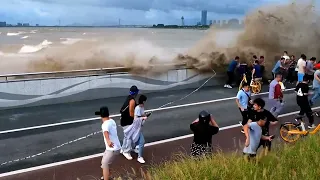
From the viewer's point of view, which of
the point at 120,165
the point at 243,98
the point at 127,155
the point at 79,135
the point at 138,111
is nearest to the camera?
the point at 120,165

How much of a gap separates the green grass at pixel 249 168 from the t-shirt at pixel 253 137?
1.53 ft

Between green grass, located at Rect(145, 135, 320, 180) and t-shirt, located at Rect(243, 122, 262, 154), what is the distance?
465 millimetres

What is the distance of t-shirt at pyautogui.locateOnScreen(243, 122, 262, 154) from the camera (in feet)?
22.0

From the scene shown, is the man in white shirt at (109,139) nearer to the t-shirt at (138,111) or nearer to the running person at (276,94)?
the t-shirt at (138,111)

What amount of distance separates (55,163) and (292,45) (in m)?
16.9

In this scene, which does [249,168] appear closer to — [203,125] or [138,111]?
[203,125]

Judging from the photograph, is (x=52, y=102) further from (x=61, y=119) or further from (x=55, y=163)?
(x=55, y=163)

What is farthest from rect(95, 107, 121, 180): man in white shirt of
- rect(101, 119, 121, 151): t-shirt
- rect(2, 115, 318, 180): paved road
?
rect(2, 115, 318, 180): paved road

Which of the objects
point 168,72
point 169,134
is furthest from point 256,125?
point 168,72

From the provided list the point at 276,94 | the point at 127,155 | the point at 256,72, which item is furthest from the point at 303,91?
the point at 256,72

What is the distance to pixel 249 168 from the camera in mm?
5461

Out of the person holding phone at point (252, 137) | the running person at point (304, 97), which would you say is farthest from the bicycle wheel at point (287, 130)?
the person holding phone at point (252, 137)

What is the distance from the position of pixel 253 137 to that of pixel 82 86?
9300 millimetres

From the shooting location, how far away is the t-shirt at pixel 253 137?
6.70 meters
